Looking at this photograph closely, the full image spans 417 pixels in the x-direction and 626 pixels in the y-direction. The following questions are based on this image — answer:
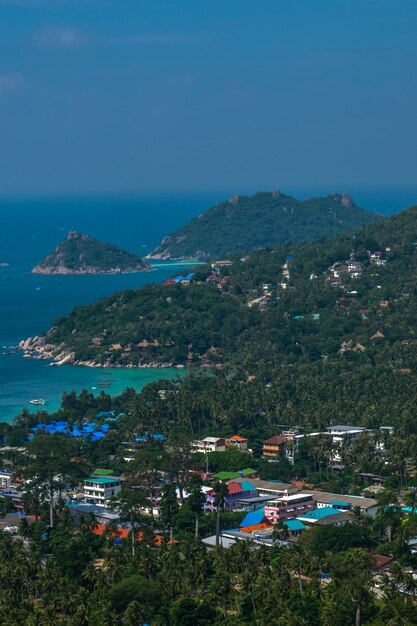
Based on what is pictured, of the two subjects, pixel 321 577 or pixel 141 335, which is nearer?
pixel 321 577

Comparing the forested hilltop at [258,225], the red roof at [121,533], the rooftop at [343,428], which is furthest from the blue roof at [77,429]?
the forested hilltop at [258,225]

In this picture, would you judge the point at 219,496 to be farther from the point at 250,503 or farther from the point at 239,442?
the point at 239,442

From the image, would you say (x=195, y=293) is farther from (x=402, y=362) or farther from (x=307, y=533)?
(x=307, y=533)

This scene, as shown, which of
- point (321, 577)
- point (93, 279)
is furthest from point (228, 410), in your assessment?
point (93, 279)

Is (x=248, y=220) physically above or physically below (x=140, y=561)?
above

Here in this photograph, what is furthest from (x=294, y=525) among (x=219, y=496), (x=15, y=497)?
(x=15, y=497)

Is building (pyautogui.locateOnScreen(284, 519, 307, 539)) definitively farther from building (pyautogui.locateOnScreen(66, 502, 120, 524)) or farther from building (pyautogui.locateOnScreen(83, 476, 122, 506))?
building (pyautogui.locateOnScreen(83, 476, 122, 506))
